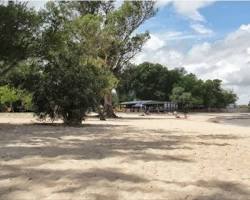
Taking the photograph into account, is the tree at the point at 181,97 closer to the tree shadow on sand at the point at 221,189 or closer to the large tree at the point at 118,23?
the large tree at the point at 118,23

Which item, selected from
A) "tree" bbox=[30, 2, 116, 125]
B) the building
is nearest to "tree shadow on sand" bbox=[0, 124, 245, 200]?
"tree" bbox=[30, 2, 116, 125]

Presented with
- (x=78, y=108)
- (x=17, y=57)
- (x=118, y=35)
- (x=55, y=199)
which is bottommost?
(x=55, y=199)

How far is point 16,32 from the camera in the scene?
84.2 feet

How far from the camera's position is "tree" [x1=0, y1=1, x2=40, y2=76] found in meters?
24.9

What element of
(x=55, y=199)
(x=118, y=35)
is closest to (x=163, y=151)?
(x=55, y=199)

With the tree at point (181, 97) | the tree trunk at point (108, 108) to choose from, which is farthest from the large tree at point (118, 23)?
the tree at point (181, 97)

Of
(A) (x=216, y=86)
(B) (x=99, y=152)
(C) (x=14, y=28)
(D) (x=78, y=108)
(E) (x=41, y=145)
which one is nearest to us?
(B) (x=99, y=152)

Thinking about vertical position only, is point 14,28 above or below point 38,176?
above

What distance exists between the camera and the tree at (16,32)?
24906 millimetres

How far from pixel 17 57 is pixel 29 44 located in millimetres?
1058

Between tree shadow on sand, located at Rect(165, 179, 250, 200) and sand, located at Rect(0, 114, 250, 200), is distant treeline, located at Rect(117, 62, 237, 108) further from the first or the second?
tree shadow on sand, located at Rect(165, 179, 250, 200)

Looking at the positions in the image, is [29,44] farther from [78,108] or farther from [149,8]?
[149,8]

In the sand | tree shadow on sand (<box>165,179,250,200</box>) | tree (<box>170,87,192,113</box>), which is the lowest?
tree shadow on sand (<box>165,179,250,200</box>)

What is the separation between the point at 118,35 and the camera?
174ft
